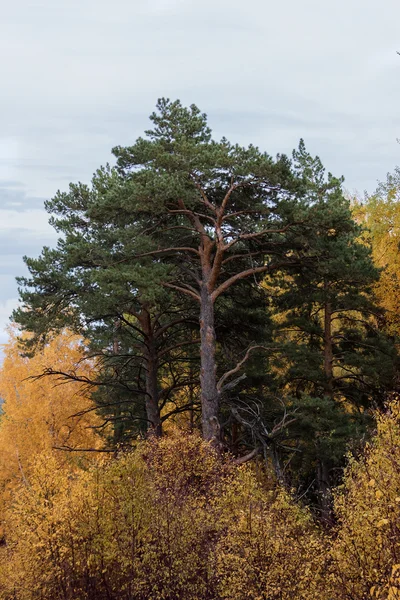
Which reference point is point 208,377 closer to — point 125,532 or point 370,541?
point 125,532

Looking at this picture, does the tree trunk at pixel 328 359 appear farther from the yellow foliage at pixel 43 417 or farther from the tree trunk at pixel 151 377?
the yellow foliage at pixel 43 417

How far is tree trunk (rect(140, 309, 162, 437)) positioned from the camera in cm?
2064

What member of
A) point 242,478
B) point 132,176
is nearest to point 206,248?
point 132,176

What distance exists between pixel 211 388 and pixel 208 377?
33cm

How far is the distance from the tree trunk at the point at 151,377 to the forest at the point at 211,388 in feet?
0.24

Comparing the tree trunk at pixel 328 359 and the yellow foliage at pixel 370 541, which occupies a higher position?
the tree trunk at pixel 328 359

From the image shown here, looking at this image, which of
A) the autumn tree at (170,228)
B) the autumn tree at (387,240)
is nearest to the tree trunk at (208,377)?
the autumn tree at (170,228)

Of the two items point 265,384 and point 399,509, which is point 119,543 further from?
point 265,384

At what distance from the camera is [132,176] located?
56.4 feet

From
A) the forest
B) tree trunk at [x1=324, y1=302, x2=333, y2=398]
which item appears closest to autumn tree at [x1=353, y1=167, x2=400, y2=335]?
the forest

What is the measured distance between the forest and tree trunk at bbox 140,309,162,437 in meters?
0.07

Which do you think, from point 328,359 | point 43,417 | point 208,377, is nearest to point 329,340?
point 328,359

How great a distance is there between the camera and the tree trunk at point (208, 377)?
17.1 meters

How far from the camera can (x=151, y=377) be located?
20.9 meters
